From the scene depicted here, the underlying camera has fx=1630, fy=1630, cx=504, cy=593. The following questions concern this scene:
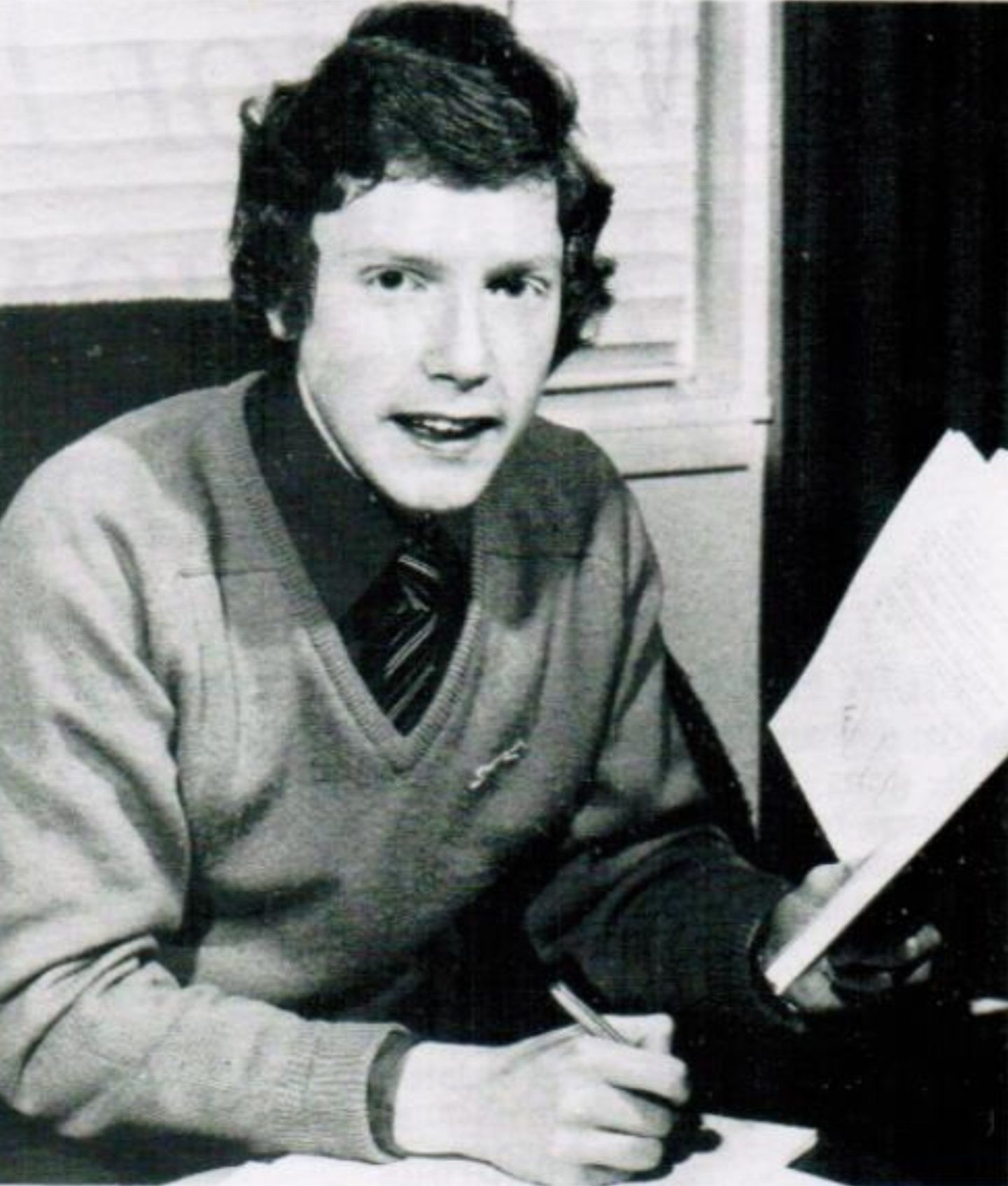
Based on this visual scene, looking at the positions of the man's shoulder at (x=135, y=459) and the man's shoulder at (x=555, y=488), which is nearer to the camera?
the man's shoulder at (x=135, y=459)

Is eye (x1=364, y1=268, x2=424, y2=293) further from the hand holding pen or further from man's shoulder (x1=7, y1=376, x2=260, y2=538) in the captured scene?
the hand holding pen

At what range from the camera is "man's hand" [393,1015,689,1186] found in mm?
780

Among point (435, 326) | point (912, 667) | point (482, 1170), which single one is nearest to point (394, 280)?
point (435, 326)

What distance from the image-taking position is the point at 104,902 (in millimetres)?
856

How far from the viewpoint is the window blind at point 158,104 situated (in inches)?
45.9

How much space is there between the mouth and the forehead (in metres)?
0.09

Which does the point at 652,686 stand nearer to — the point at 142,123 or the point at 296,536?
the point at 296,536

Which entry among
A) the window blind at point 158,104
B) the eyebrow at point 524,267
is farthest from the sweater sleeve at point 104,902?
the window blind at point 158,104

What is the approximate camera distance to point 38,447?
1.00m

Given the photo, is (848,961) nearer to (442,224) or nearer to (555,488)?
(555,488)

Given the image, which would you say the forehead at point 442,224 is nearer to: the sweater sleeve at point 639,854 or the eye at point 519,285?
the eye at point 519,285

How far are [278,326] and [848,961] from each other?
510 mm

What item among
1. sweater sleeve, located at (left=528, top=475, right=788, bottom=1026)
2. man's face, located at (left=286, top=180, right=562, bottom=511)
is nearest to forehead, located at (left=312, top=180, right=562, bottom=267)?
man's face, located at (left=286, top=180, right=562, bottom=511)

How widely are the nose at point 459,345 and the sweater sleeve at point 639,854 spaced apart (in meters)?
0.24
